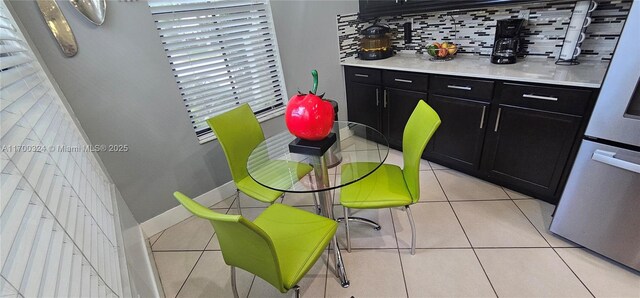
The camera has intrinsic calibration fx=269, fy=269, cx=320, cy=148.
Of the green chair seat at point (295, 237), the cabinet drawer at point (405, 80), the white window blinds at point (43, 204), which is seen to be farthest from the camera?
the cabinet drawer at point (405, 80)

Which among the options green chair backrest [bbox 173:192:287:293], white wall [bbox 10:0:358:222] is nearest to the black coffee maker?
white wall [bbox 10:0:358:222]

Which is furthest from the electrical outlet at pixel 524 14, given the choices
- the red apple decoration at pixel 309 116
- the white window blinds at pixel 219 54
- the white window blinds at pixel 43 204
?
the white window blinds at pixel 43 204

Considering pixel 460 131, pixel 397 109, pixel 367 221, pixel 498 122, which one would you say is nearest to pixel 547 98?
pixel 498 122

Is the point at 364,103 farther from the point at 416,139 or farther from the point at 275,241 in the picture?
the point at 275,241

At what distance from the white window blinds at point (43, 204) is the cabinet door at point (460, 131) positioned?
2346mm

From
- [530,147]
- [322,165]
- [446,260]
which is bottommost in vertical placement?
[446,260]

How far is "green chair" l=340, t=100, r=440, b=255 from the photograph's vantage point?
1435 millimetres

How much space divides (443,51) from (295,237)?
2.13 meters

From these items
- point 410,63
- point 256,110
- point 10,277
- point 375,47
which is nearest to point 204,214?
point 10,277

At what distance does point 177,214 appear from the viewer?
2.20 m

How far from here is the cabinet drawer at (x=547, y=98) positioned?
1574 millimetres

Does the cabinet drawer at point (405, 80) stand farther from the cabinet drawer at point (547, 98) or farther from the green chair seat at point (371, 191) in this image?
the green chair seat at point (371, 191)

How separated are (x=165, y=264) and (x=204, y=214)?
1.29 metres

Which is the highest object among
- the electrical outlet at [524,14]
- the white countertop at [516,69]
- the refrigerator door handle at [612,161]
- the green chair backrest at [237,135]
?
the electrical outlet at [524,14]
